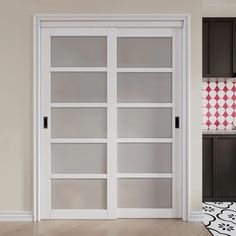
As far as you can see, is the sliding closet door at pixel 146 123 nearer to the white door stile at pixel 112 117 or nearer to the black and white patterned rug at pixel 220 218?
the white door stile at pixel 112 117

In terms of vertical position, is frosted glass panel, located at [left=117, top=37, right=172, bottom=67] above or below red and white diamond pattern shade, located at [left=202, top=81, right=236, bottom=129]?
above

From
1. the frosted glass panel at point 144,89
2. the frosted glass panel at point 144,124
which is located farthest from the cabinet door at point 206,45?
the frosted glass panel at point 144,124

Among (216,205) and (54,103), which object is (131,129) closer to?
(54,103)

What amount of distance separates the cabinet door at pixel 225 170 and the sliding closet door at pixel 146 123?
95 centimetres

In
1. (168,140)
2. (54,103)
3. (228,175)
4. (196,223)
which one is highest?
(54,103)

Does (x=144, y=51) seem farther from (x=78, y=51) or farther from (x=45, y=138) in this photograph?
(x=45, y=138)

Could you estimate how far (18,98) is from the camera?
3361 mm

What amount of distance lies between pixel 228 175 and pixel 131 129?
156cm

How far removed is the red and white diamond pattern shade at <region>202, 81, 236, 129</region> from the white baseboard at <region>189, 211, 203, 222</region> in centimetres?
168

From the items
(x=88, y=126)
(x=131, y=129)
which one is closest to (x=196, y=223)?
(x=131, y=129)

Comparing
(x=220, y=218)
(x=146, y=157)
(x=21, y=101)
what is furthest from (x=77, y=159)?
(x=220, y=218)

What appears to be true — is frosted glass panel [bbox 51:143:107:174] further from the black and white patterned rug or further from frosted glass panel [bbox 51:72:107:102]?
the black and white patterned rug

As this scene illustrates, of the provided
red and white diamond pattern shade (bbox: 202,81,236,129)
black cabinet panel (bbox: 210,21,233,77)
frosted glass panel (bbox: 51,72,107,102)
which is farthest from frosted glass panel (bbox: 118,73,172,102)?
red and white diamond pattern shade (bbox: 202,81,236,129)

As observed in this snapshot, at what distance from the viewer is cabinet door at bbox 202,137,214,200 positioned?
4.05 m
